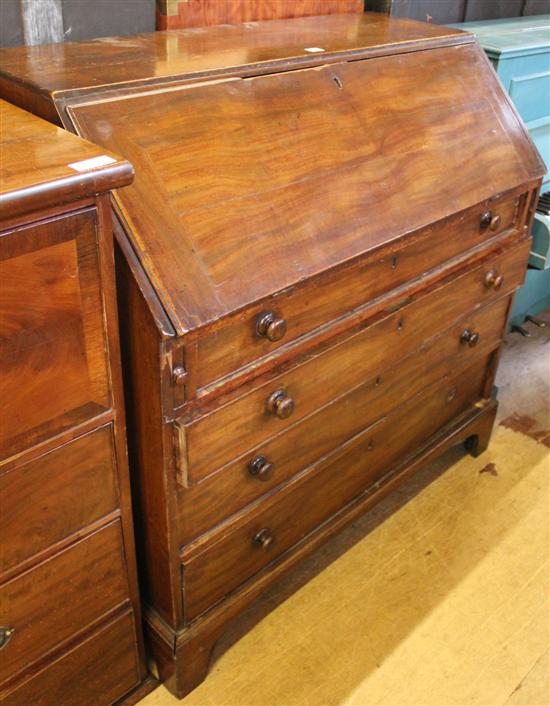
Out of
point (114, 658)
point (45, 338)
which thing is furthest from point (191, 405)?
point (114, 658)

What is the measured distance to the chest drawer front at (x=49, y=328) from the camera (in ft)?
3.59

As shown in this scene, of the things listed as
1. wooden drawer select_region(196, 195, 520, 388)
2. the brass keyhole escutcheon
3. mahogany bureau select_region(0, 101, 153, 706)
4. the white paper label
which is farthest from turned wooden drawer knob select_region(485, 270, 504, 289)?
the brass keyhole escutcheon

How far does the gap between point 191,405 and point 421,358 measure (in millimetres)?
862

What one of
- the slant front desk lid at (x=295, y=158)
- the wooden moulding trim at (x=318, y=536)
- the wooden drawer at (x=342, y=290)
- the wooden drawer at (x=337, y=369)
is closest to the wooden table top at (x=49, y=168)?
the slant front desk lid at (x=295, y=158)

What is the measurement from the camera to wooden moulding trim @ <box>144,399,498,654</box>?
5.63ft

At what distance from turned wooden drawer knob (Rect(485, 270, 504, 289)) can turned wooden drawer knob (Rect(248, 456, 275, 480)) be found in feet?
2.86

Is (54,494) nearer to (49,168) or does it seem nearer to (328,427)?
(49,168)

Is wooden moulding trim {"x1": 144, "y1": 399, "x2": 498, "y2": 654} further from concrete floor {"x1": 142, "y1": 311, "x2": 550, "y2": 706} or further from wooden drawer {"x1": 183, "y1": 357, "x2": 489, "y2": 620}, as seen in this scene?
concrete floor {"x1": 142, "y1": 311, "x2": 550, "y2": 706}

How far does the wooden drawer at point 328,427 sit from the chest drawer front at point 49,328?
0.37 m

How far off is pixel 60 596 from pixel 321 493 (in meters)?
0.74

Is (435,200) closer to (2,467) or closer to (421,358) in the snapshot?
(421,358)

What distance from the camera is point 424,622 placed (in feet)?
6.62

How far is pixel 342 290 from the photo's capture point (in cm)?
162

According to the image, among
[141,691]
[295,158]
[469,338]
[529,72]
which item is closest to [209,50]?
[295,158]
